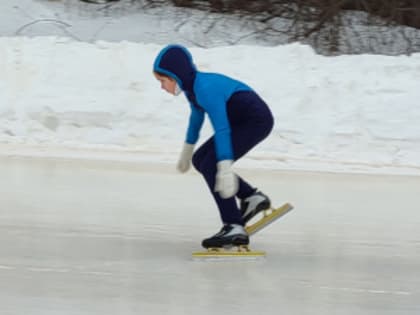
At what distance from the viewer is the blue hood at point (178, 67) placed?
19.3 feet

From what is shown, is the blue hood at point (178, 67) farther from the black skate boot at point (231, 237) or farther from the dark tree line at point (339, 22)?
the dark tree line at point (339, 22)

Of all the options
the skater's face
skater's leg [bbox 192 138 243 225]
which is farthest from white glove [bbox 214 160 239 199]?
the skater's face

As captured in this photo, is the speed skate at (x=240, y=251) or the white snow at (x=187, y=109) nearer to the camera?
the speed skate at (x=240, y=251)

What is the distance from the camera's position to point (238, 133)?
6.09 meters

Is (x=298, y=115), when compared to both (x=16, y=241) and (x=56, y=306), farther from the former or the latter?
(x=56, y=306)

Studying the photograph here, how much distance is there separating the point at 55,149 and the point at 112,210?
102 inches

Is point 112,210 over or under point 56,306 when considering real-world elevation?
under

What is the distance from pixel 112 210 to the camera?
7715 millimetres

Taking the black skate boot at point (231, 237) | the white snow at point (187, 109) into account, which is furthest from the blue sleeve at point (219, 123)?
the white snow at point (187, 109)

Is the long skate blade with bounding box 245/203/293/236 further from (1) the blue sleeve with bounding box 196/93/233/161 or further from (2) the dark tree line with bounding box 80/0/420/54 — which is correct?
(2) the dark tree line with bounding box 80/0/420/54

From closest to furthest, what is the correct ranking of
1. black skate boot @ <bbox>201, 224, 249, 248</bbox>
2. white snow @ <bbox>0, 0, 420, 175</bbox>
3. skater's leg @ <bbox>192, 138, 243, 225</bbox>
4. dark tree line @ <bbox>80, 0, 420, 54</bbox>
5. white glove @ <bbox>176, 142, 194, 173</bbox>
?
skater's leg @ <bbox>192, 138, 243, 225</bbox>
black skate boot @ <bbox>201, 224, 249, 248</bbox>
white glove @ <bbox>176, 142, 194, 173</bbox>
white snow @ <bbox>0, 0, 420, 175</bbox>
dark tree line @ <bbox>80, 0, 420, 54</bbox>

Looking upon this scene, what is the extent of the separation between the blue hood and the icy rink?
3.62 ft

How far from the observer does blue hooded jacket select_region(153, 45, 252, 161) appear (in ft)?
19.1

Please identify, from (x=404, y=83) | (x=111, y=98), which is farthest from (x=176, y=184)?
(x=404, y=83)
